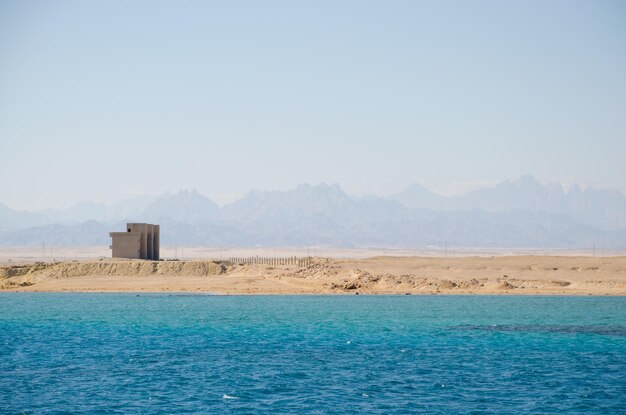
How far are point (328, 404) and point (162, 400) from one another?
19.1 feet

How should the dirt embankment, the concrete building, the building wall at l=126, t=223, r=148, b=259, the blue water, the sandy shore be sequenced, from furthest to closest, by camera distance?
the building wall at l=126, t=223, r=148, b=259, the concrete building, the dirt embankment, the sandy shore, the blue water

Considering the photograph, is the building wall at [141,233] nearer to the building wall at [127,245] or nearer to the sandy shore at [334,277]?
the building wall at [127,245]

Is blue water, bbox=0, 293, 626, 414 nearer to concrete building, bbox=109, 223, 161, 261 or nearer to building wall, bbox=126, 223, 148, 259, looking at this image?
concrete building, bbox=109, 223, 161, 261

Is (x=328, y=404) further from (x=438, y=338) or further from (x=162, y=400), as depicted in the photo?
(x=438, y=338)

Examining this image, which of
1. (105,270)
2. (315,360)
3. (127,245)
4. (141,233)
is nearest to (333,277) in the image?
(141,233)

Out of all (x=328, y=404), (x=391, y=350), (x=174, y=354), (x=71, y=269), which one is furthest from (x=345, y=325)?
(x=71, y=269)

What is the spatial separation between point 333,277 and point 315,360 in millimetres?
56016

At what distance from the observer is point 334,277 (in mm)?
94688

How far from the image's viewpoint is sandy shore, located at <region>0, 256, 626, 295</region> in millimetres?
85250

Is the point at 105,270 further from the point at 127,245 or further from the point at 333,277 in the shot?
the point at 333,277

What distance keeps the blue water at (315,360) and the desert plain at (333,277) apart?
59.5ft

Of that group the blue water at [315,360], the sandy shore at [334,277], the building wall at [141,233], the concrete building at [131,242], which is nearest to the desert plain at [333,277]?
the sandy shore at [334,277]

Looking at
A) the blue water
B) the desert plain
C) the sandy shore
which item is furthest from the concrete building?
the blue water

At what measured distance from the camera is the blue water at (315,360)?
29.8m
